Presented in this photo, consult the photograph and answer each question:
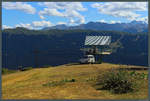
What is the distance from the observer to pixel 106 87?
12914 millimetres

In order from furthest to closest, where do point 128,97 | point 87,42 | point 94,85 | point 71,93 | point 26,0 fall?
point 87,42
point 94,85
point 71,93
point 128,97
point 26,0

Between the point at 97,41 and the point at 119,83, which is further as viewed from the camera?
the point at 97,41

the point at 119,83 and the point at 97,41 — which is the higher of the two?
the point at 97,41

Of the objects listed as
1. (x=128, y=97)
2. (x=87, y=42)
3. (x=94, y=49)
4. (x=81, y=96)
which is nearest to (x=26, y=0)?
(x=81, y=96)

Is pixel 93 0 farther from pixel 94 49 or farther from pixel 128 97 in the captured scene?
pixel 94 49

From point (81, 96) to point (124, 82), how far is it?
2.73 metres

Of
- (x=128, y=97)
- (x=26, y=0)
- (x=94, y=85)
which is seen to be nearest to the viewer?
(x=26, y=0)

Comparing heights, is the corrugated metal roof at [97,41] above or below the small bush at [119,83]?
above

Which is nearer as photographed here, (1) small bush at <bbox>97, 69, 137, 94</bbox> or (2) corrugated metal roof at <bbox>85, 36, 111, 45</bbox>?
(1) small bush at <bbox>97, 69, 137, 94</bbox>

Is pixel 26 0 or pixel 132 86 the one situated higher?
pixel 26 0

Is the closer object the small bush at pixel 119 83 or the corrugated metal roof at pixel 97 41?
the small bush at pixel 119 83

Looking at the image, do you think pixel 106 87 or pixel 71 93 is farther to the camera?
pixel 106 87

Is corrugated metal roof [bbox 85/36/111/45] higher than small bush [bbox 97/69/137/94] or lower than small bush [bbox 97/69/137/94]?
higher

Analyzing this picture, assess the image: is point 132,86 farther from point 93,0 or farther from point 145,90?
point 93,0
